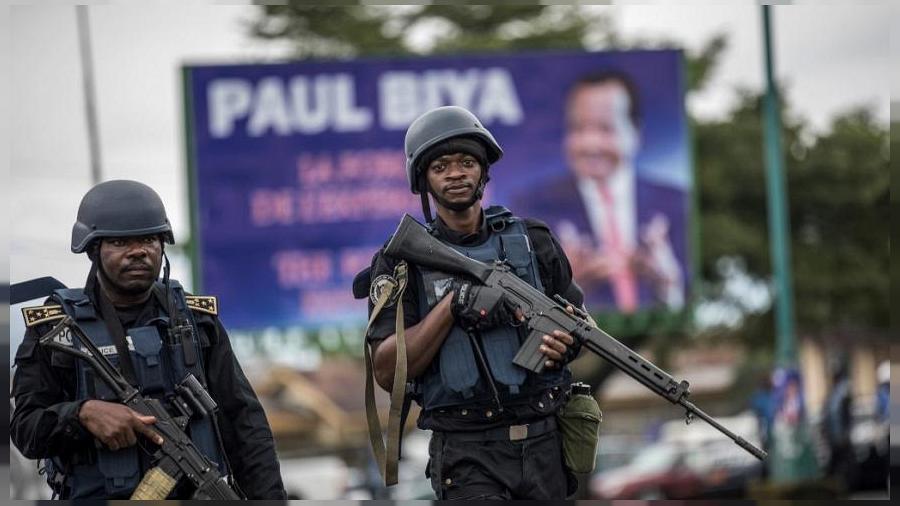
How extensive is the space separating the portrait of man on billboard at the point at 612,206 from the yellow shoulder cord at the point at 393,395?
45.4 feet

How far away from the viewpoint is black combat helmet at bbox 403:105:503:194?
5.04m

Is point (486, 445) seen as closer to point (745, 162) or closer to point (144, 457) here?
point (144, 457)

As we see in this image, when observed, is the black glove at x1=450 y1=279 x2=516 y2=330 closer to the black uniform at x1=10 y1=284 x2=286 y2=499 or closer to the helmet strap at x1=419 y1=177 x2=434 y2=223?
the helmet strap at x1=419 y1=177 x2=434 y2=223

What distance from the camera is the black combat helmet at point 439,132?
5.04 meters

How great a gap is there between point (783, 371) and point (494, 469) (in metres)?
15.0

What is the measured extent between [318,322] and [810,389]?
41.3ft

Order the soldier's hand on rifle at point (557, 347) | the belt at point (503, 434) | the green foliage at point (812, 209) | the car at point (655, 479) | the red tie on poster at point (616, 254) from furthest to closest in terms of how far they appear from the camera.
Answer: the green foliage at point (812, 209) < the car at point (655, 479) < the red tie on poster at point (616, 254) < the belt at point (503, 434) < the soldier's hand on rifle at point (557, 347)

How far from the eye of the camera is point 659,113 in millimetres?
19422

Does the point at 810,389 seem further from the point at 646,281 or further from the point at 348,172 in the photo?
the point at 348,172

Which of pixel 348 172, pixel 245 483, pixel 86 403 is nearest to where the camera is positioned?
pixel 86 403

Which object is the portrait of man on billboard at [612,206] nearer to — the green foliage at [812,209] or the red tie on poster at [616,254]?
the red tie on poster at [616,254]

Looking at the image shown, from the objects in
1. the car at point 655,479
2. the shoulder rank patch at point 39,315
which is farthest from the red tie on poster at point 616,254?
the shoulder rank patch at point 39,315

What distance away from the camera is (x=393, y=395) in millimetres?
4930

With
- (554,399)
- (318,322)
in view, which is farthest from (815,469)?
(554,399)
